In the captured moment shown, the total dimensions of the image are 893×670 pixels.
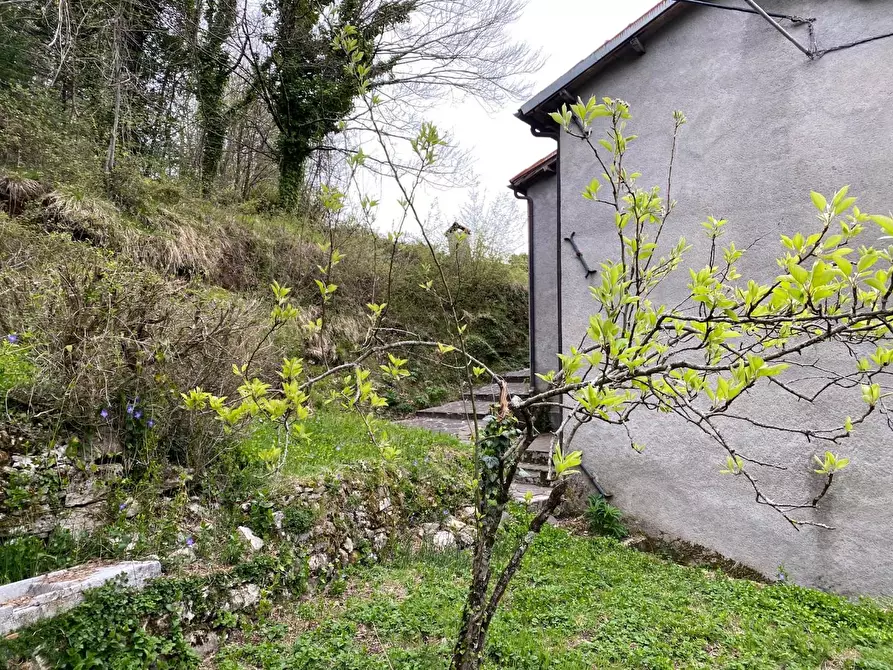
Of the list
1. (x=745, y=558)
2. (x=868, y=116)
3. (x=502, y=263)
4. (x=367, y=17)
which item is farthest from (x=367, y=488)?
(x=367, y=17)

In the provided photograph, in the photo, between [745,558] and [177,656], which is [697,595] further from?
[177,656]

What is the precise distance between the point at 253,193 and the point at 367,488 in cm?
724

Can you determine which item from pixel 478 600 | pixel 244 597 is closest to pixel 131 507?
pixel 244 597

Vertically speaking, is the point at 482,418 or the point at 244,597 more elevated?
the point at 482,418

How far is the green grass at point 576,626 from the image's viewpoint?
247 cm

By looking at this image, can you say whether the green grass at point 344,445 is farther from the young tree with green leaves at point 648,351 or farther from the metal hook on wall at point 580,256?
the metal hook on wall at point 580,256

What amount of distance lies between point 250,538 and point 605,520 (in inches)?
148

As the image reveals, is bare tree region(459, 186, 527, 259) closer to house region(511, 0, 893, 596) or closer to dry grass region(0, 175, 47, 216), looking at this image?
house region(511, 0, 893, 596)

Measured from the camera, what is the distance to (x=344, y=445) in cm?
475

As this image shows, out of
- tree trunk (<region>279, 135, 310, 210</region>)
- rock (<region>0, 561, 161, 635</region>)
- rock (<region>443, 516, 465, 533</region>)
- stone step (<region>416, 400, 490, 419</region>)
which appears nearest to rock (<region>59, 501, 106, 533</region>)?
rock (<region>0, 561, 161, 635</region>)

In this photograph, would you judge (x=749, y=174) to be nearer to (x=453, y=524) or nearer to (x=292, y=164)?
(x=453, y=524)

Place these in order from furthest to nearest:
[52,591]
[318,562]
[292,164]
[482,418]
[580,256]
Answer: [292,164] < [482,418] < [580,256] < [318,562] < [52,591]

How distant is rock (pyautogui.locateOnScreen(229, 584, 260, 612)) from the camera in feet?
9.16

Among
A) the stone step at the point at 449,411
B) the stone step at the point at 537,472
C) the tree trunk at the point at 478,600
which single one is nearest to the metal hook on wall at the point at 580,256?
the stone step at the point at 537,472
